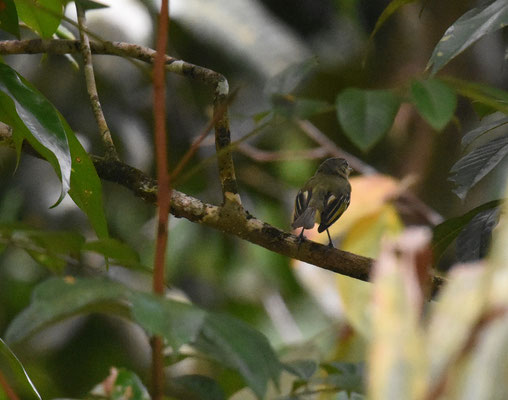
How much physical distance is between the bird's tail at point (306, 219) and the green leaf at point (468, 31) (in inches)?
23.5

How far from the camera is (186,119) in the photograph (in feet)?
10.5

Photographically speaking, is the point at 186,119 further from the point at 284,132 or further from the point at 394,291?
the point at 394,291

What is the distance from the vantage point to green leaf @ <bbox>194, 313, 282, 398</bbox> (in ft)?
1.48

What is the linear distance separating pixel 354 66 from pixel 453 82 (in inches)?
110

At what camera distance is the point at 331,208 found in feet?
4.38

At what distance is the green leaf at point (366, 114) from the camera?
565 mm

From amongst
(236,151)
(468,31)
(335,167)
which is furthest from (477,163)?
(236,151)

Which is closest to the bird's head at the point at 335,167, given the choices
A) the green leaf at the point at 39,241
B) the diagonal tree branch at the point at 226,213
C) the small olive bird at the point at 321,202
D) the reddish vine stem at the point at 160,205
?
the small olive bird at the point at 321,202

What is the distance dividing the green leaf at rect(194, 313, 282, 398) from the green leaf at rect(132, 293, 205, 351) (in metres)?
0.02

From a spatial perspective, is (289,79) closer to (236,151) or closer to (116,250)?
(116,250)

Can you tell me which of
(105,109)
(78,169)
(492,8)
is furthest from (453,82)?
(105,109)

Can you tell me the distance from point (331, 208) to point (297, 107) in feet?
2.46

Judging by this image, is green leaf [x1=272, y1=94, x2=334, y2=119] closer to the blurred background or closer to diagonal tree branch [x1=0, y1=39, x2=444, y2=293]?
diagonal tree branch [x1=0, y1=39, x2=444, y2=293]

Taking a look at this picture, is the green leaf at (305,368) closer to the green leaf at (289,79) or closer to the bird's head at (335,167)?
the green leaf at (289,79)
